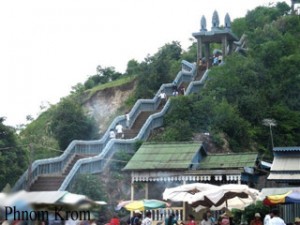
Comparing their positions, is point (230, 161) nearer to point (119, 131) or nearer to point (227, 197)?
point (227, 197)

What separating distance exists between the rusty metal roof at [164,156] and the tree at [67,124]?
30.4ft

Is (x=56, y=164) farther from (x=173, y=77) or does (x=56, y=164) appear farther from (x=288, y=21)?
(x=288, y=21)

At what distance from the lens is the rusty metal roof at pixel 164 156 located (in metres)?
28.6

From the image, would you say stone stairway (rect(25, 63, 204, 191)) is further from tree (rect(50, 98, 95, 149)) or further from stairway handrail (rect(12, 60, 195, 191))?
tree (rect(50, 98, 95, 149))

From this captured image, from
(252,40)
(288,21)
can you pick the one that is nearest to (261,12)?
(288,21)

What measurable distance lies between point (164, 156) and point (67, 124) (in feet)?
35.5

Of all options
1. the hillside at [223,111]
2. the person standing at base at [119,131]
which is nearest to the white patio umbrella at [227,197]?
the hillside at [223,111]

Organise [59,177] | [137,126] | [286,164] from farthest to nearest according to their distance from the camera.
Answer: [137,126] → [59,177] → [286,164]

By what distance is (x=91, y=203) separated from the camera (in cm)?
1221

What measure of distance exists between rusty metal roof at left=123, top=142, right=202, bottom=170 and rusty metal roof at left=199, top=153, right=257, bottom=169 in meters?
0.67

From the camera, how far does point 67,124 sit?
3878 cm

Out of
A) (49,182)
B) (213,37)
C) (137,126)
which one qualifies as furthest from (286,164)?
(213,37)

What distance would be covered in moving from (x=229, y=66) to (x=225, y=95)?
343 cm

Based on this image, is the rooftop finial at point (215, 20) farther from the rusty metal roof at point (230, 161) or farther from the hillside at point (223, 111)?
the rusty metal roof at point (230, 161)
